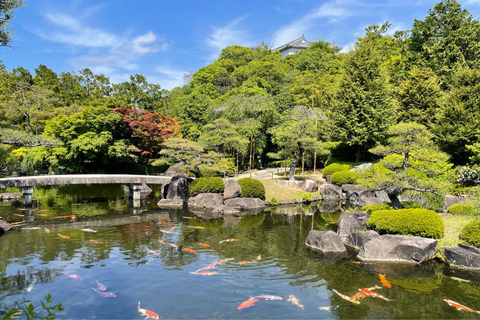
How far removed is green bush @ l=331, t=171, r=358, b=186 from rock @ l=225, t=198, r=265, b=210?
23.7 ft

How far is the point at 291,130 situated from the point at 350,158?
9.05m

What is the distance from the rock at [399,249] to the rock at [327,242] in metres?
0.76

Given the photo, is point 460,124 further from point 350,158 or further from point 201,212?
point 201,212

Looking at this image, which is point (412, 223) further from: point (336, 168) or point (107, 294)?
point (336, 168)

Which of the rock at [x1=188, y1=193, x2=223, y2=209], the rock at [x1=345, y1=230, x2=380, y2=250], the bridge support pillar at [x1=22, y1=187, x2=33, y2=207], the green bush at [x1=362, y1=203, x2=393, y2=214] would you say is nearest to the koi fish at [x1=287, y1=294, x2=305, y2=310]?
the rock at [x1=345, y1=230, x2=380, y2=250]

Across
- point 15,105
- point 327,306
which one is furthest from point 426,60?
point 15,105

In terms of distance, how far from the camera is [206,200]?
17.3 m

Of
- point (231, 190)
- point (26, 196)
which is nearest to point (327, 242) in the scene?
point (231, 190)

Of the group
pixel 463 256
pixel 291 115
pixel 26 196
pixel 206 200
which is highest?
pixel 291 115

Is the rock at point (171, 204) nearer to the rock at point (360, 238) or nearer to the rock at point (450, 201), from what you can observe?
the rock at point (360, 238)

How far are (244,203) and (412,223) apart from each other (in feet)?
29.9

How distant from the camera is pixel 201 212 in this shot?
16031mm

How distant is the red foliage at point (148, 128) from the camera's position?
2648 cm

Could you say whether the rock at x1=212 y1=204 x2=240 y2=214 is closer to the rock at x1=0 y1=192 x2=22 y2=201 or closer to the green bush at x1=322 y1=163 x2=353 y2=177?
the green bush at x1=322 y1=163 x2=353 y2=177
